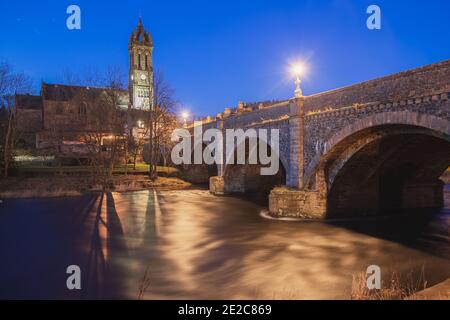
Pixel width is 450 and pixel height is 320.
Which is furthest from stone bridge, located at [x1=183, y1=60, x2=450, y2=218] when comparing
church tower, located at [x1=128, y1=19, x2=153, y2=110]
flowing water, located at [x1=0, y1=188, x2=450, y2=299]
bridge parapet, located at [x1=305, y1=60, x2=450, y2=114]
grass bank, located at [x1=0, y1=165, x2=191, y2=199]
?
church tower, located at [x1=128, y1=19, x2=153, y2=110]

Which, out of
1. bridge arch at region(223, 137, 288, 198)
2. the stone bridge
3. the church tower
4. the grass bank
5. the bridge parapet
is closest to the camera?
the bridge parapet

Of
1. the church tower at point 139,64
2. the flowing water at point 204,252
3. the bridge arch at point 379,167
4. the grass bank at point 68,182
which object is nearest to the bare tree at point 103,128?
the grass bank at point 68,182

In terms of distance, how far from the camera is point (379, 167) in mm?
18828

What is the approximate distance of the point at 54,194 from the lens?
1210 inches

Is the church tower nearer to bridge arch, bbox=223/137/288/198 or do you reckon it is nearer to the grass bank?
the grass bank

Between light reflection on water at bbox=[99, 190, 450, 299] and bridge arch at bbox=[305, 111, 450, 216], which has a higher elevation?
bridge arch at bbox=[305, 111, 450, 216]

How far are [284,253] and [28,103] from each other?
74.5 m

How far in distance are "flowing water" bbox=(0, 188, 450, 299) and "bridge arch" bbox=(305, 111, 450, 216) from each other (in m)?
1.20

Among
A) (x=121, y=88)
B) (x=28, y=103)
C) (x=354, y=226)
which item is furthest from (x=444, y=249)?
(x=28, y=103)

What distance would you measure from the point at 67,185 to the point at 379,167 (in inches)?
1102

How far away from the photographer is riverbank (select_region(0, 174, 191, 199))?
1201 inches

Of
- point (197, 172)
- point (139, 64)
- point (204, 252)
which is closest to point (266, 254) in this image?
point (204, 252)

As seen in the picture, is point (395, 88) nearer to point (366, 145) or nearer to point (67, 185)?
point (366, 145)

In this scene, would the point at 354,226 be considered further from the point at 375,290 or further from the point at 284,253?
the point at 375,290
